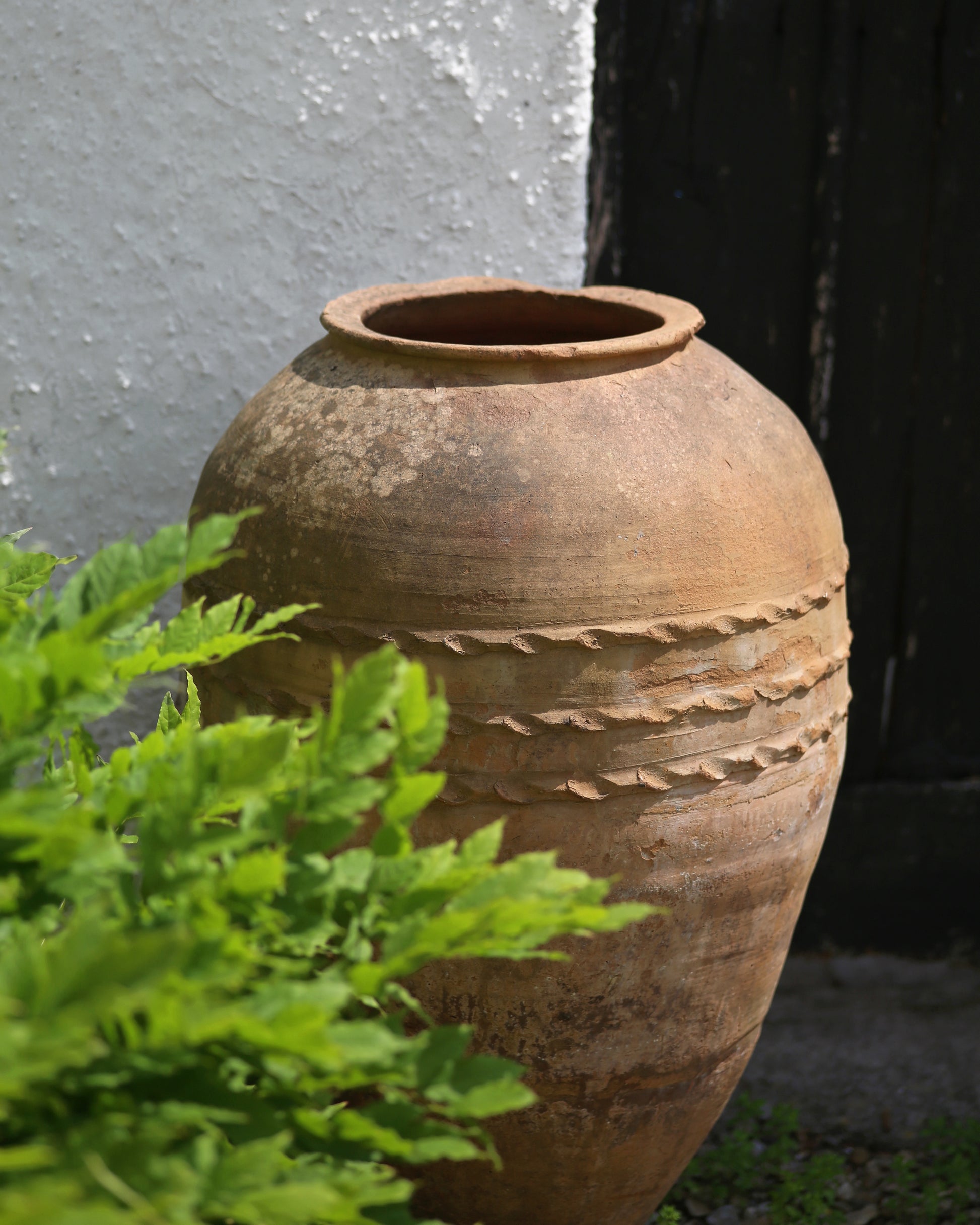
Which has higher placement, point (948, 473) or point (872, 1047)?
point (948, 473)

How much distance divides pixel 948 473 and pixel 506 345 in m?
1.11

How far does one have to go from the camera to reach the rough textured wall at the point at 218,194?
182cm

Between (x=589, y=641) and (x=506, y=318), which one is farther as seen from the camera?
(x=506, y=318)

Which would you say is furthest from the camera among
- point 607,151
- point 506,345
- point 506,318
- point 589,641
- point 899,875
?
point 899,875

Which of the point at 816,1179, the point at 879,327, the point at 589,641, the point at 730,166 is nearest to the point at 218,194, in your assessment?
the point at 730,166

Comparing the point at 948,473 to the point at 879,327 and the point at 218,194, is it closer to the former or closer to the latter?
the point at 879,327

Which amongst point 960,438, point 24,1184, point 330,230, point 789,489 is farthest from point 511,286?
point 24,1184

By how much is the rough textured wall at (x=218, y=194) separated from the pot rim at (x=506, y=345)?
263 mm

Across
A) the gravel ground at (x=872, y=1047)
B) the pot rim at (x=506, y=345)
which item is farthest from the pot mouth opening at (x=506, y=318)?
the gravel ground at (x=872, y=1047)

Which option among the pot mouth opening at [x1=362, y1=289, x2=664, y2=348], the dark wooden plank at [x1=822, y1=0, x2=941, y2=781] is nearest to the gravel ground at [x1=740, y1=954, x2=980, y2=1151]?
the dark wooden plank at [x1=822, y1=0, x2=941, y2=781]

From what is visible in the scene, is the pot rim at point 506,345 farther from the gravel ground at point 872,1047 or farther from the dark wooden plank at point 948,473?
the gravel ground at point 872,1047

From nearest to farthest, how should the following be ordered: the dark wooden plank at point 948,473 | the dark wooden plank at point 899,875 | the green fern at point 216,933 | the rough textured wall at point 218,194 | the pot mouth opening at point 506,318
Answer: the green fern at point 216,933 → the pot mouth opening at point 506,318 → the rough textured wall at point 218,194 → the dark wooden plank at point 948,473 → the dark wooden plank at point 899,875

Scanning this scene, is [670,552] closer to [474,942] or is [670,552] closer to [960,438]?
[474,942]

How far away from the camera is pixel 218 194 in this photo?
1887mm
